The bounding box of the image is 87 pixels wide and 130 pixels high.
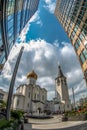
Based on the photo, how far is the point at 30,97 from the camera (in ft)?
233

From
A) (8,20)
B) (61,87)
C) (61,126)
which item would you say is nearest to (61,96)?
(61,87)

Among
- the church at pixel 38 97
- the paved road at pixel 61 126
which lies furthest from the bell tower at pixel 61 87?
the paved road at pixel 61 126

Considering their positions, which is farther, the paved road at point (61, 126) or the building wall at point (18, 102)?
the building wall at point (18, 102)

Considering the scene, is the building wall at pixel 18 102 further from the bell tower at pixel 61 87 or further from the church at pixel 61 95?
the bell tower at pixel 61 87

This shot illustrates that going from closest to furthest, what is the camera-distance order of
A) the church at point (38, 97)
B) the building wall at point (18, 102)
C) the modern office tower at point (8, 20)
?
the modern office tower at point (8, 20) → the building wall at point (18, 102) → the church at point (38, 97)

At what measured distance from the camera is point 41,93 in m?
81.8

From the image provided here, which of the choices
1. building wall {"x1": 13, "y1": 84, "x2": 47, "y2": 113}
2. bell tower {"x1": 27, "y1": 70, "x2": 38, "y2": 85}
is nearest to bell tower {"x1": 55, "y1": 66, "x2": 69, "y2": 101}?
building wall {"x1": 13, "y1": 84, "x2": 47, "y2": 113}

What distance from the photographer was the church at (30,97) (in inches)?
2544

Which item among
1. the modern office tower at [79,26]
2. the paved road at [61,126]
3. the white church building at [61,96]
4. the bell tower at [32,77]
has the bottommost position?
the white church building at [61,96]

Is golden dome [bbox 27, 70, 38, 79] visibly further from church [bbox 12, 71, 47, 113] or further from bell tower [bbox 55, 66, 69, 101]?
bell tower [bbox 55, 66, 69, 101]

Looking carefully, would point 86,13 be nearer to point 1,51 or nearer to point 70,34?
point 70,34

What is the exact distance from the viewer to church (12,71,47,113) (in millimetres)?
64625

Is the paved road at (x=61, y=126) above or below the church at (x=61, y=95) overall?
above

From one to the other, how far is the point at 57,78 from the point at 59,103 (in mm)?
18132
